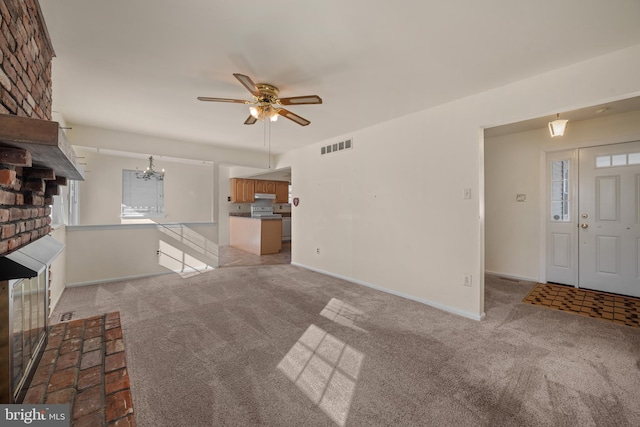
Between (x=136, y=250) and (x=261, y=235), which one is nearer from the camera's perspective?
(x=136, y=250)

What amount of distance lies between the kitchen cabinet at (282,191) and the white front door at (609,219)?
22.8 ft

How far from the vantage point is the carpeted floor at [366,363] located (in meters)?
1.57

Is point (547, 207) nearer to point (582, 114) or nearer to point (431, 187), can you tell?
point (582, 114)

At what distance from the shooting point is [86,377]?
1336mm

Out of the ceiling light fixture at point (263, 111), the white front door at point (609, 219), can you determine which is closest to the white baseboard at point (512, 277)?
the white front door at point (609, 219)

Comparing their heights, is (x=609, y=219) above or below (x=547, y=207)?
below

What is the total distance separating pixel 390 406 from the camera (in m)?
1.61

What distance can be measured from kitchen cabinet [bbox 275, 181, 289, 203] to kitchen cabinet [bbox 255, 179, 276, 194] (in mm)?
117

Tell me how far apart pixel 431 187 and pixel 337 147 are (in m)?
1.88

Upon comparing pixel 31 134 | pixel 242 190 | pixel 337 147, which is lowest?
pixel 31 134

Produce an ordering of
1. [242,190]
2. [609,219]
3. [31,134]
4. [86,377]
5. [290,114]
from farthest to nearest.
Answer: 1. [242,190]
2. [609,219]
3. [290,114]
4. [86,377]
5. [31,134]

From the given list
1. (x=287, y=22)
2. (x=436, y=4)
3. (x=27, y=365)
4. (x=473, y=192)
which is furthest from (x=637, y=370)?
(x=27, y=365)

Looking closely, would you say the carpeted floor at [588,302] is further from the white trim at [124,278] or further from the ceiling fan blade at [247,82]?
the white trim at [124,278]

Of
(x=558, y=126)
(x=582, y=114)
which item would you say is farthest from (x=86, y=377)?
(x=582, y=114)
